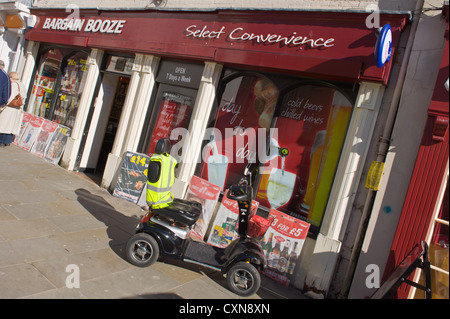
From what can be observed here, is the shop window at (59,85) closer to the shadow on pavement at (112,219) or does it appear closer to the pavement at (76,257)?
the pavement at (76,257)

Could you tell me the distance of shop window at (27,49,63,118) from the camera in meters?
9.93

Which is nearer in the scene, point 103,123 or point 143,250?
point 143,250

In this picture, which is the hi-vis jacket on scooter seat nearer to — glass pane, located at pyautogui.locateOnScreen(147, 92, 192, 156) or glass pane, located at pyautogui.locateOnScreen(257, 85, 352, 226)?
glass pane, located at pyautogui.locateOnScreen(257, 85, 352, 226)

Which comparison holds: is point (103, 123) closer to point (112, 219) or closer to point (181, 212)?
point (112, 219)

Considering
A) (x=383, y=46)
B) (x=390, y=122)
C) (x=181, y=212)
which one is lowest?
(x=181, y=212)

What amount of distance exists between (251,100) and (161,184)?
2.91 metres

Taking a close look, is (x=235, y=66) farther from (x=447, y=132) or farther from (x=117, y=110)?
(x=117, y=110)

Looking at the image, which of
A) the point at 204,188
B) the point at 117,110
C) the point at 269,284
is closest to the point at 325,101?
the point at 204,188

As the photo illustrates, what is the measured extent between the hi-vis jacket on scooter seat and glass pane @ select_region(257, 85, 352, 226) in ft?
6.97

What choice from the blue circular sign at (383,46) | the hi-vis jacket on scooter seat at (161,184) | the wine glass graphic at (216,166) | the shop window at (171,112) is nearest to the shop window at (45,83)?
the shop window at (171,112)

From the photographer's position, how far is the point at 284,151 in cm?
572

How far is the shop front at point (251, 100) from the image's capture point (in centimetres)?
489

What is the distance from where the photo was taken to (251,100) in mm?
6266

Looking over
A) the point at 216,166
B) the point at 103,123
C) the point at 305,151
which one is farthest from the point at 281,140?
the point at 103,123
